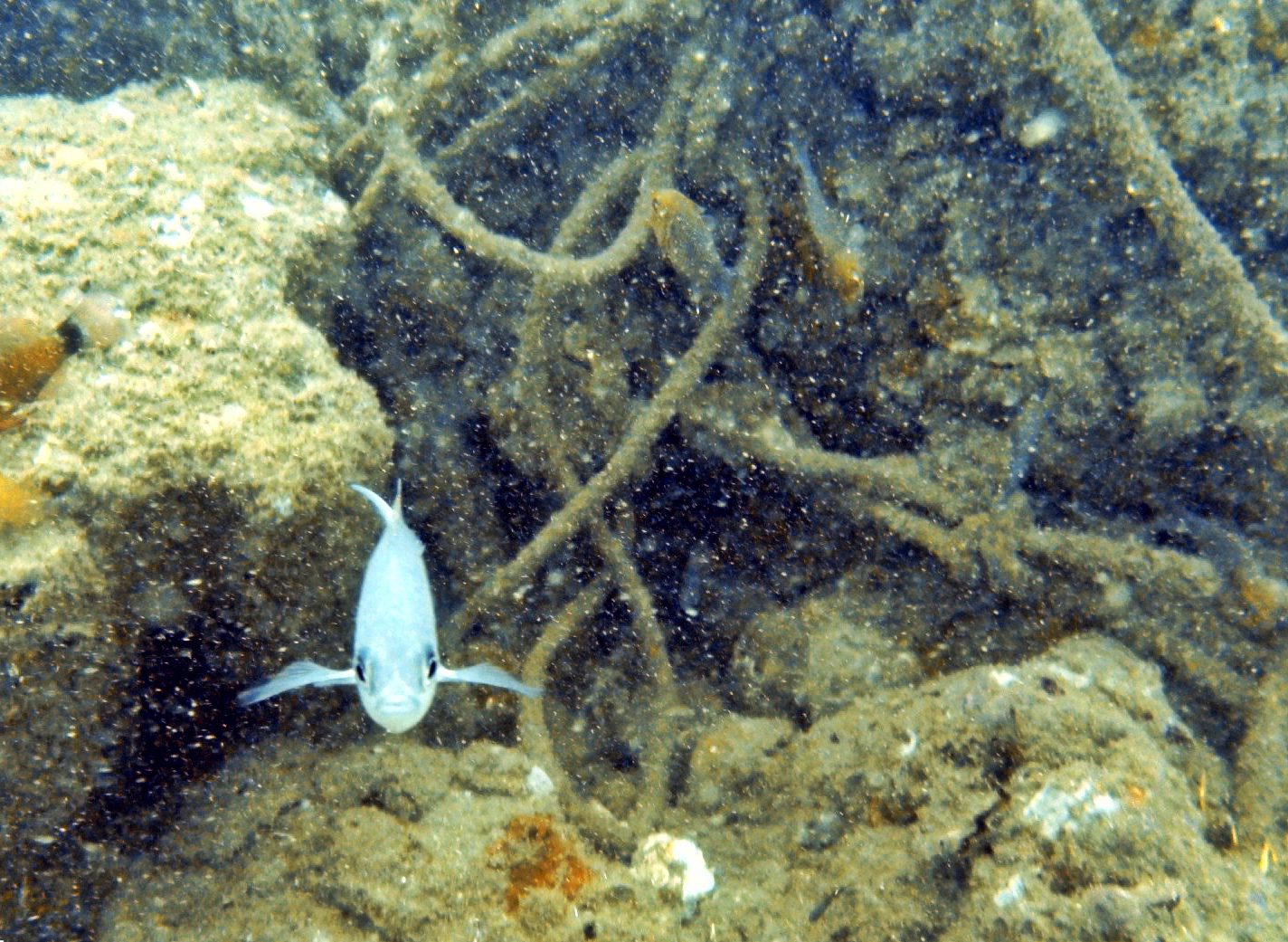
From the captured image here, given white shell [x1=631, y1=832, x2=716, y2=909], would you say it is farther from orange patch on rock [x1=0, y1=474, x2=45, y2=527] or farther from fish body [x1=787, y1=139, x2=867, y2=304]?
fish body [x1=787, y1=139, x2=867, y2=304]

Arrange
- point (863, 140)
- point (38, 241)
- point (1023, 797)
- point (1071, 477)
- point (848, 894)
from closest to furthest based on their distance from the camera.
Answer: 1. point (1023, 797)
2. point (848, 894)
3. point (38, 241)
4. point (1071, 477)
5. point (863, 140)

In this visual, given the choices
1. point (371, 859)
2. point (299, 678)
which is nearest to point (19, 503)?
point (299, 678)

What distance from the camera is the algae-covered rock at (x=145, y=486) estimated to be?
2.18 metres

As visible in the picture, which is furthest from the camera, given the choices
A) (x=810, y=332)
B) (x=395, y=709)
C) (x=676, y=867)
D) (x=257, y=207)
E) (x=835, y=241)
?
(x=810, y=332)

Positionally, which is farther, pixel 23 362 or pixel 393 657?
pixel 23 362

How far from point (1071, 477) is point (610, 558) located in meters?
2.20

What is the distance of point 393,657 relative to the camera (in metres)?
1.93

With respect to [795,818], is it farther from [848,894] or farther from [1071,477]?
[1071,477]

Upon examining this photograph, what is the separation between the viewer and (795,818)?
2572mm

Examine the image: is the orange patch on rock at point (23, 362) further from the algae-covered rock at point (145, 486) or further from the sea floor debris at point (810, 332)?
the sea floor debris at point (810, 332)

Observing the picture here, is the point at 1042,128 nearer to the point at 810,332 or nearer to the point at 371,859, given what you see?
the point at 810,332

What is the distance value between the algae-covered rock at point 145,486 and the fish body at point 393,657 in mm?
558

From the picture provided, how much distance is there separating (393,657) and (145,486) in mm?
1062

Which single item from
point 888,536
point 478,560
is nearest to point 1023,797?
point 888,536
